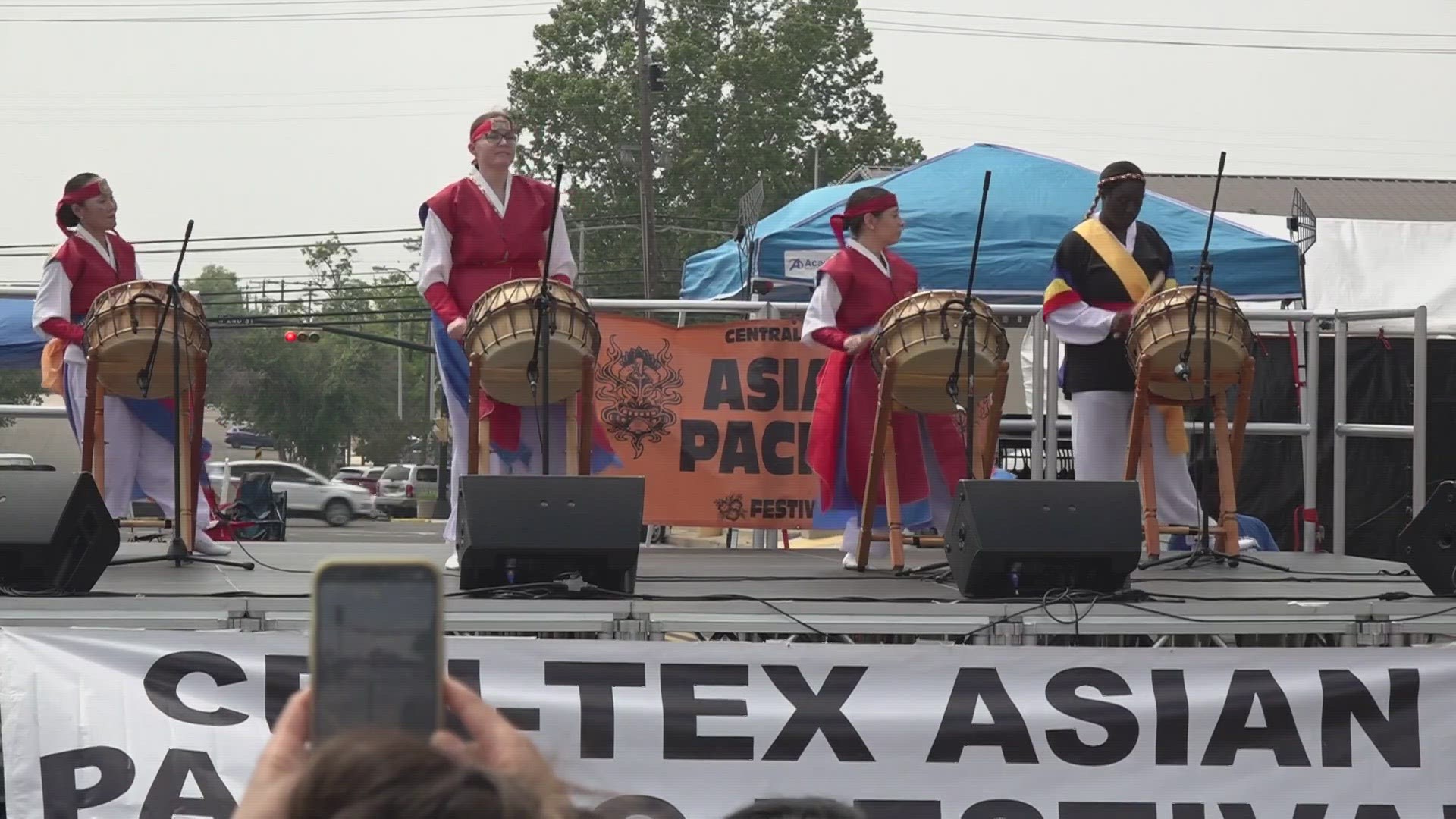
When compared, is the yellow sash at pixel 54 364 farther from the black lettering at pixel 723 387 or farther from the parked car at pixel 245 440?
the parked car at pixel 245 440

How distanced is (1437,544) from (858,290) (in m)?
2.27

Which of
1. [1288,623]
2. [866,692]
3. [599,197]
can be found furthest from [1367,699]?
[599,197]

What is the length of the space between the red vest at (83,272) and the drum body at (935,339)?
2.97 m

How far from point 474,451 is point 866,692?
2.07m

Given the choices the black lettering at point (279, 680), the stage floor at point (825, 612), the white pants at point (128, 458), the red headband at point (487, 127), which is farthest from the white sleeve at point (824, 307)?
the black lettering at point (279, 680)

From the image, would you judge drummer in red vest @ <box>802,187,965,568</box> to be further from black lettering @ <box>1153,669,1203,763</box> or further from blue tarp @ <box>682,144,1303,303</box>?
blue tarp @ <box>682,144,1303,303</box>

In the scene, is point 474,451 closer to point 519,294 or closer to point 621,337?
point 519,294

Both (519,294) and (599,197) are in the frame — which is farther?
(599,197)

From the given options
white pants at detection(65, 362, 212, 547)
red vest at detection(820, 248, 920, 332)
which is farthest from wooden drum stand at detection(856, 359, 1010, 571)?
white pants at detection(65, 362, 212, 547)

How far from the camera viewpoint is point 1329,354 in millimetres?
12359

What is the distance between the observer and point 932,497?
665 centimetres

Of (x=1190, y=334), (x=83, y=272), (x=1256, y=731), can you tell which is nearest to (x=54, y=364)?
(x=83, y=272)

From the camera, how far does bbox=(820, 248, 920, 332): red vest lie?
257 inches

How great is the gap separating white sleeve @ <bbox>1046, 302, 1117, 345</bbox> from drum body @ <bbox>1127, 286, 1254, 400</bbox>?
Answer: 246 millimetres
